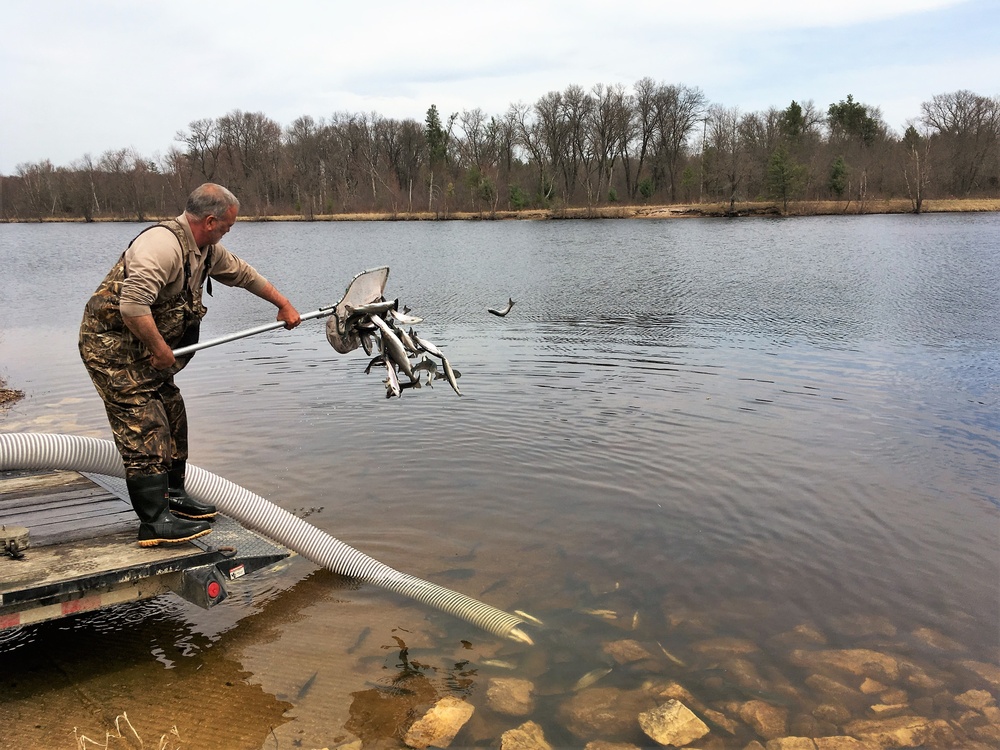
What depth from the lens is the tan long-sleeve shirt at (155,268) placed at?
13.2ft

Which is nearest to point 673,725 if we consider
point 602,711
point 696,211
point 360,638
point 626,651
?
point 602,711

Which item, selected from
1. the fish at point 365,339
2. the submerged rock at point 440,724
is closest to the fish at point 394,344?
the fish at point 365,339

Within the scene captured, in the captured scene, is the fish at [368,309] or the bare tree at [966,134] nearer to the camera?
the fish at [368,309]

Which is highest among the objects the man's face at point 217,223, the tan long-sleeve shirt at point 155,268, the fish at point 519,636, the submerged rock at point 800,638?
the man's face at point 217,223

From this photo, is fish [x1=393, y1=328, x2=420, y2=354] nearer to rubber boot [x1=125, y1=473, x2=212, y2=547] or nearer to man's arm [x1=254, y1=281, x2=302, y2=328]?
man's arm [x1=254, y1=281, x2=302, y2=328]

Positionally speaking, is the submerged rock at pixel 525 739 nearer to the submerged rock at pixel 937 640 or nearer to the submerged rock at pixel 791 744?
the submerged rock at pixel 791 744

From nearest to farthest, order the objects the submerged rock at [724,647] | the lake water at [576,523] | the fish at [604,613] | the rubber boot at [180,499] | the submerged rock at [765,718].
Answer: the submerged rock at [765,718] → the lake water at [576,523] → the submerged rock at [724,647] → the rubber boot at [180,499] → the fish at [604,613]

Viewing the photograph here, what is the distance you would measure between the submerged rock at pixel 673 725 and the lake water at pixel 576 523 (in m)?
0.14

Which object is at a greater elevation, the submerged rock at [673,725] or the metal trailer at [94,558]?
the metal trailer at [94,558]

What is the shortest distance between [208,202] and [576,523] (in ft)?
13.5

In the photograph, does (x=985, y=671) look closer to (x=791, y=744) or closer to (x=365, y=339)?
(x=791, y=744)

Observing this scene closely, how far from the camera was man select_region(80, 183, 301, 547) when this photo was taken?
409 cm

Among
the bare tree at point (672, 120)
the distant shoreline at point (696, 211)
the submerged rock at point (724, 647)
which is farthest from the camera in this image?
the bare tree at point (672, 120)

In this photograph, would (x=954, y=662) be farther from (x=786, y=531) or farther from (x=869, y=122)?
(x=869, y=122)
